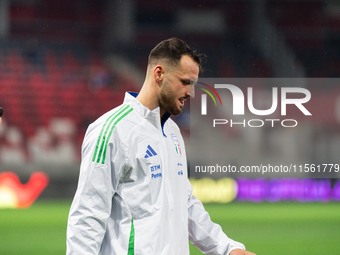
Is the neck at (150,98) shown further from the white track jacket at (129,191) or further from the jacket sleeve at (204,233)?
the jacket sleeve at (204,233)

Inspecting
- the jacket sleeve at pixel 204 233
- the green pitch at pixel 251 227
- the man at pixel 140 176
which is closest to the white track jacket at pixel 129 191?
the man at pixel 140 176

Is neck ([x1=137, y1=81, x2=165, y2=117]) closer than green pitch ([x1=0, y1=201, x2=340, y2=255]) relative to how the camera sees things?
Yes

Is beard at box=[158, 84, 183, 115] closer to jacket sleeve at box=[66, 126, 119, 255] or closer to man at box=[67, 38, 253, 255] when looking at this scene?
man at box=[67, 38, 253, 255]

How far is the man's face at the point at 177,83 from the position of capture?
1.89 m

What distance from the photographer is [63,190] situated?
16.6ft

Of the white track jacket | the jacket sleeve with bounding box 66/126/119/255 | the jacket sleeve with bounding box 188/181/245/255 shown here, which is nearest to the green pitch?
the jacket sleeve with bounding box 188/181/245/255

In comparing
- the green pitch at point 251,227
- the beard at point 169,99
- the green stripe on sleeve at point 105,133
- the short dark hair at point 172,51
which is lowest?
the green pitch at point 251,227

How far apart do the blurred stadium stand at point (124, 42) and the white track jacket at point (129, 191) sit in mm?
3137

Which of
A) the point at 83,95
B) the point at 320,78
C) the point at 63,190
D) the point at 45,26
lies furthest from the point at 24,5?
the point at 320,78

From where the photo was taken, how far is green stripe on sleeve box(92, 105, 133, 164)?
5.81 feet

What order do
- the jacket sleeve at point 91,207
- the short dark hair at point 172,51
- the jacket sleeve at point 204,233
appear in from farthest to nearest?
the jacket sleeve at point 204,233 → the short dark hair at point 172,51 → the jacket sleeve at point 91,207

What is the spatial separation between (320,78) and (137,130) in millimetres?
3446

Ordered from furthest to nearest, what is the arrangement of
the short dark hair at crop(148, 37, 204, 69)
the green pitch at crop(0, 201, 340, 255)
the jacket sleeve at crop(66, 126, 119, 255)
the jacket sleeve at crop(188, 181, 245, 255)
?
the green pitch at crop(0, 201, 340, 255)
the jacket sleeve at crop(188, 181, 245, 255)
the short dark hair at crop(148, 37, 204, 69)
the jacket sleeve at crop(66, 126, 119, 255)

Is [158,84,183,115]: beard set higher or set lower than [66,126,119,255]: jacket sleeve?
higher
